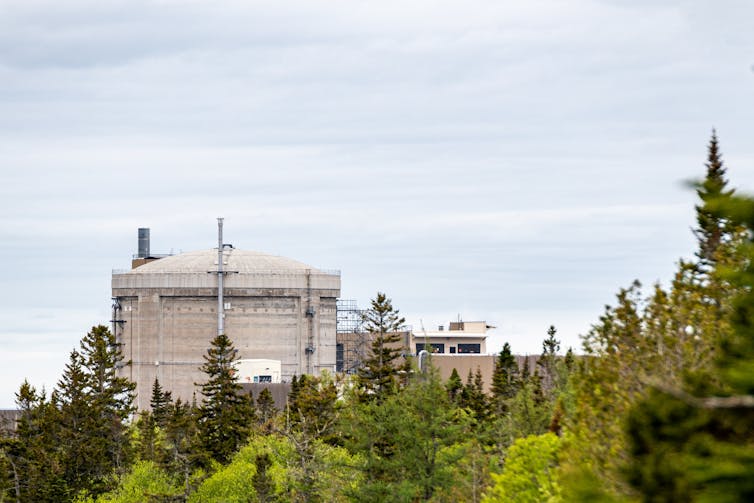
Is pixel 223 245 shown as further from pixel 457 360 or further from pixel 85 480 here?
pixel 85 480

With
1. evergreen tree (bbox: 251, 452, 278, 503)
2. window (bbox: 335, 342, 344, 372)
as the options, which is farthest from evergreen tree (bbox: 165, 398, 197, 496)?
window (bbox: 335, 342, 344, 372)

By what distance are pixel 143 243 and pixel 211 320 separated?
36.9 meters

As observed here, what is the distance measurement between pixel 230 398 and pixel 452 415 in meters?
32.6

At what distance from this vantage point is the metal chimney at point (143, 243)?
17138cm

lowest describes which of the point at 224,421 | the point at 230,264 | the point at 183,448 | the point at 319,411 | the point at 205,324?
the point at 183,448

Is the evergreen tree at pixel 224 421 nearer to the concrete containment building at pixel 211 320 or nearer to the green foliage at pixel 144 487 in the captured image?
the green foliage at pixel 144 487

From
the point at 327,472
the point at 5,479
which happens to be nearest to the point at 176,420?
the point at 5,479

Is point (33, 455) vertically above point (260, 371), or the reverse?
point (260, 371)

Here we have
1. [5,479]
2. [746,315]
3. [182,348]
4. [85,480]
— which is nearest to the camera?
[746,315]

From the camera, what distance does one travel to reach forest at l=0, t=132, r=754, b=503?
10977 mm

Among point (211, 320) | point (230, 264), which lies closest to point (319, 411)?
point (211, 320)

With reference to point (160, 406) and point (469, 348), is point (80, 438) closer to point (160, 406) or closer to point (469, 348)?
point (160, 406)

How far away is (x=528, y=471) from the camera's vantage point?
138ft

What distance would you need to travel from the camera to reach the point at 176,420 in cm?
8881
